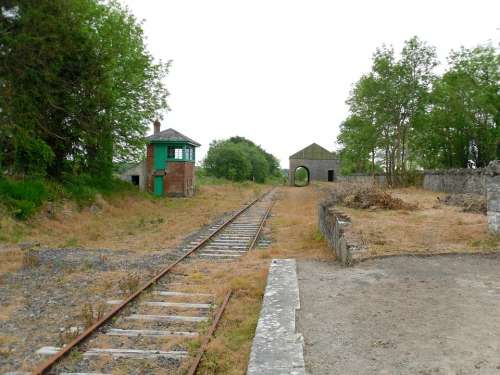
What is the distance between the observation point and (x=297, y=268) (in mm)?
8555

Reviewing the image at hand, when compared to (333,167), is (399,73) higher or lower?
higher

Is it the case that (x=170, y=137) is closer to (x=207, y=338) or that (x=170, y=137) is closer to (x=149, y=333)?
(x=149, y=333)

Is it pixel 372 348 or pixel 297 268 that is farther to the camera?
pixel 297 268

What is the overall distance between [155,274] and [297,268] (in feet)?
9.43

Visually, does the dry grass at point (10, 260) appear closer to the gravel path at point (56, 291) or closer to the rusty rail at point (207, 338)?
the gravel path at point (56, 291)

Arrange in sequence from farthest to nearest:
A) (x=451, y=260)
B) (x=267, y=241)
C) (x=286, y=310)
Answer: (x=267, y=241) → (x=451, y=260) → (x=286, y=310)

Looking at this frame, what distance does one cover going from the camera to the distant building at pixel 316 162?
216ft

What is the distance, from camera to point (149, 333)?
18.5 feet

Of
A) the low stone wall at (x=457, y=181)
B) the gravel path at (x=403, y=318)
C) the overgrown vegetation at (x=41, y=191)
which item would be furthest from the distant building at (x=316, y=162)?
the gravel path at (x=403, y=318)

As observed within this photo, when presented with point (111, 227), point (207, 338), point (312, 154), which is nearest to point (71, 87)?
point (111, 227)

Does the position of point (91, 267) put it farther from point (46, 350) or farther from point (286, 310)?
point (286, 310)

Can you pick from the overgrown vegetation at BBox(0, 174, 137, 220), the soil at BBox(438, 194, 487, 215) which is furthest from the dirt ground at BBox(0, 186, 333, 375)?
the soil at BBox(438, 194, 487, 215)

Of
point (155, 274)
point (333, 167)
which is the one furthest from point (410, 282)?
point (333, 167)

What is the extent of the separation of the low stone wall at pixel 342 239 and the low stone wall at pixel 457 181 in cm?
953
